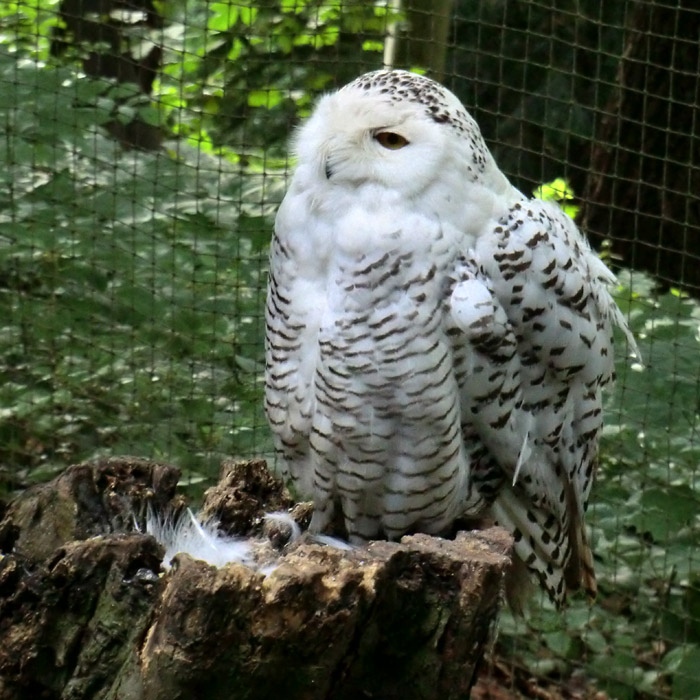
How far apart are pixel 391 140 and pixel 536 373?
2.13 feet

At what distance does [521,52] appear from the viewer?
5.32m

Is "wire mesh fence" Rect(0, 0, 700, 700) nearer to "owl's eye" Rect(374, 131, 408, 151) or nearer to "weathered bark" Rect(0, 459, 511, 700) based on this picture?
"owl's eye" Rect(374, 131, 408, 151)

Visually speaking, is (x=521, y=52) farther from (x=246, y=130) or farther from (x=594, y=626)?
(x=594, y=626)

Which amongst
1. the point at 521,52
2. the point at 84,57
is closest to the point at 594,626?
the point at 521,52

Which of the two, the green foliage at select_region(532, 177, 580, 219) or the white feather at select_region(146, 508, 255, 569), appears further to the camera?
the green foliage at select_region(532, 177, 580, 219)

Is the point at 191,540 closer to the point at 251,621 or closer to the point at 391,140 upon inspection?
the point at 251,621

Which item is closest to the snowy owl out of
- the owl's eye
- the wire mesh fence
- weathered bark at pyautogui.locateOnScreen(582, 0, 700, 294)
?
the owl's eye

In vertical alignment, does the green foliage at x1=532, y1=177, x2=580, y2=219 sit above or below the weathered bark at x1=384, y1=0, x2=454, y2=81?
below

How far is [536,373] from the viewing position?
2660 mm

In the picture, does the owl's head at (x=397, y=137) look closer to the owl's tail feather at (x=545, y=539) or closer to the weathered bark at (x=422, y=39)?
the owl's tail feather at (x=545, y=539)

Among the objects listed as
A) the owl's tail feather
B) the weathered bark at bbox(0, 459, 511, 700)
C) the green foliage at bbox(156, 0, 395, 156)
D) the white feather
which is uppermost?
the green foliage at bbox(156, 0, 395, 156)

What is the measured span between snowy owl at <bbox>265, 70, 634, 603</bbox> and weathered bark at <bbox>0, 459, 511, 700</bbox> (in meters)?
0.50

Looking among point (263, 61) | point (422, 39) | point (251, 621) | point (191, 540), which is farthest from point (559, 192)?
point (251, 621)

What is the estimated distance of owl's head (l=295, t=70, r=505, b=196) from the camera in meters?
2.41
